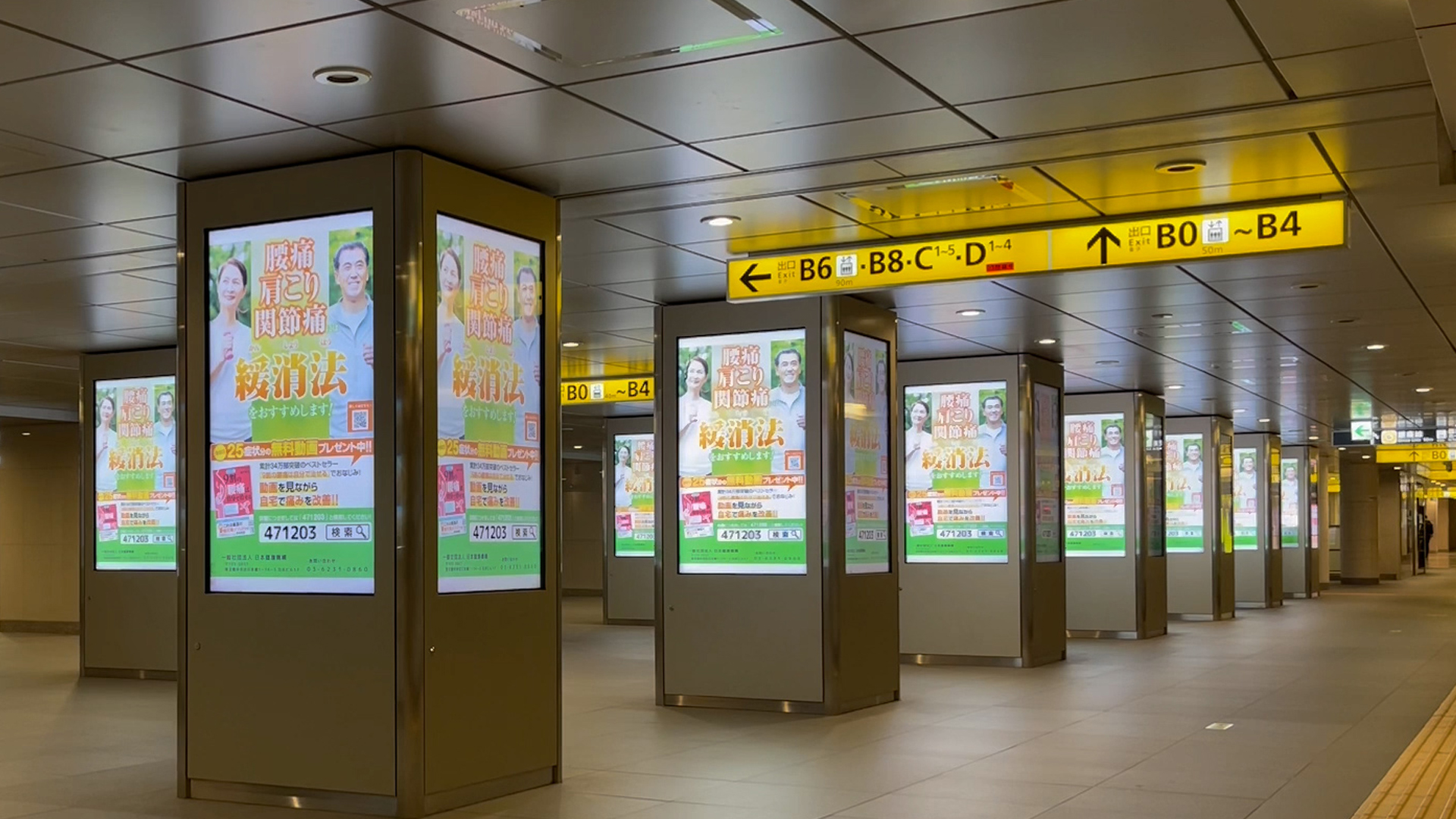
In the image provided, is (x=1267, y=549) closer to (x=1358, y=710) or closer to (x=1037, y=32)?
(x=1358, y=710)

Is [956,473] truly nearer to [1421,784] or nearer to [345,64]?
[1421,784]

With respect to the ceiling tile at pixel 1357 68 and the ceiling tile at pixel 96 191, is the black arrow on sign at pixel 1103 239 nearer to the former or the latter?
the ceiling tile at pixel 1357 68

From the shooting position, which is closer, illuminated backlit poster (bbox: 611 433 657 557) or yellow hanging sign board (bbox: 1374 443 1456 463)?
illuminated backlit poster (bbox: 611 433 657 557)

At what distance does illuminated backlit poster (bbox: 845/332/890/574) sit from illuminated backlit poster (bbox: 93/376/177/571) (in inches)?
323

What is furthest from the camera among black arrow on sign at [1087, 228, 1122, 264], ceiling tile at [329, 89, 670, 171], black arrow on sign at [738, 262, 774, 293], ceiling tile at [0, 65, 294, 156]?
black arrow on sign at [738, 262, 774, 293]

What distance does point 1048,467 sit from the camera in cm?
1806

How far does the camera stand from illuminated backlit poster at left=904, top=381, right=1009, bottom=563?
1744 cm

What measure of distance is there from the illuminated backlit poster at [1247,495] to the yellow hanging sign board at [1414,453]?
6.31 m

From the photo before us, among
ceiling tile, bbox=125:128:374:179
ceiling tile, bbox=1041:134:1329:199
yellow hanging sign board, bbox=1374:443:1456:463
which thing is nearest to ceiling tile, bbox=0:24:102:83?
ceiling tile, bbox=125:128:374:179

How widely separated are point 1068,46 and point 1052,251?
11.4ft

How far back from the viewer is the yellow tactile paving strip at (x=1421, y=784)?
759cm

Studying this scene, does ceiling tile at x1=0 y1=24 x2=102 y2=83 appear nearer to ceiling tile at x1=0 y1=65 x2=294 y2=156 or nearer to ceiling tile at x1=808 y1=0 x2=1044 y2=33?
ceiling tile at x1=0 y1=65 x2=294 y2=156

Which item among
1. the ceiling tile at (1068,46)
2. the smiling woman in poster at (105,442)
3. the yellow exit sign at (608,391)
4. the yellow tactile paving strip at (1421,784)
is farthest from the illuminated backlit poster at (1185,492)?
the ceiling tile at (1068,46)

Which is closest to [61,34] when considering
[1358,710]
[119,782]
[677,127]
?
[677,127]
